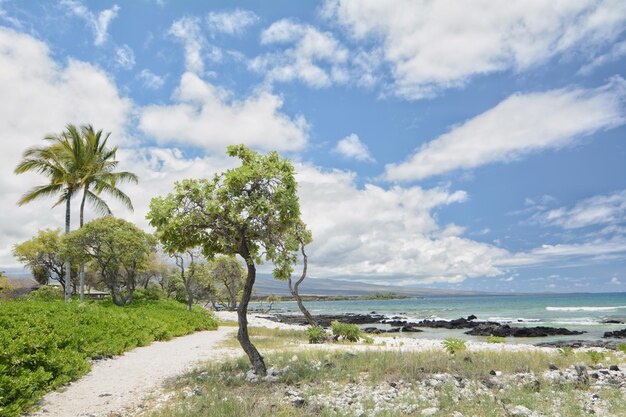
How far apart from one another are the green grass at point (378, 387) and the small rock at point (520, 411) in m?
0.18

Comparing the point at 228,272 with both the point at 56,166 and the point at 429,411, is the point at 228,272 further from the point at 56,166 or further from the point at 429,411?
the point at 429,411

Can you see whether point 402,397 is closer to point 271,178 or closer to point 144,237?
point 271,178

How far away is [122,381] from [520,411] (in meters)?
9.77

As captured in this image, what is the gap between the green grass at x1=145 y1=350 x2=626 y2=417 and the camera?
338 inches

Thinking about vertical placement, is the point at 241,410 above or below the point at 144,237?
below

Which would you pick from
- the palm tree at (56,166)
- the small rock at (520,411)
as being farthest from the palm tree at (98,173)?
the small rock at (520,411)

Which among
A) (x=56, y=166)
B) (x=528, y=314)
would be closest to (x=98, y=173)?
(x=56, y=166)

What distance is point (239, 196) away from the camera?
12.1m

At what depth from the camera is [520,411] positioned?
8312 millimetres

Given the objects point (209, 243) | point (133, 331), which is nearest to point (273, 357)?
point (209, 243)

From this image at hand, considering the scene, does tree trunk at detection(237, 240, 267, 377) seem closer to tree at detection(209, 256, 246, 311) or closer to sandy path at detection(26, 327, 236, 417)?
sandy path at detection(26, 327, 236, 417)

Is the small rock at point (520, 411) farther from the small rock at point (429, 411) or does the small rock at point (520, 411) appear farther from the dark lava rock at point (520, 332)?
the dark lava rock at point (520, 332)

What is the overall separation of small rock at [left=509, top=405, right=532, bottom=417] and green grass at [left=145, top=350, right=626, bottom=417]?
0.58 ft

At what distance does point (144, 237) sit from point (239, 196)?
84.1 ft
